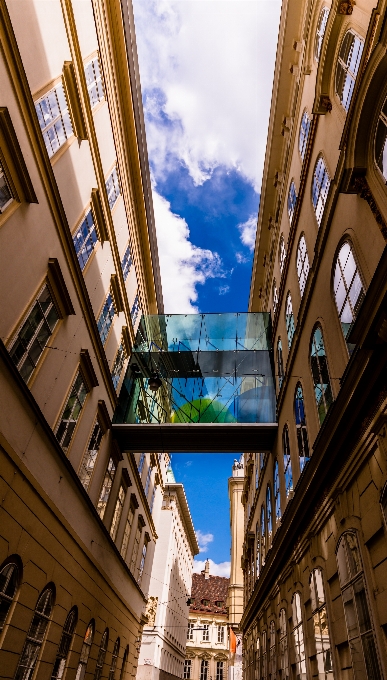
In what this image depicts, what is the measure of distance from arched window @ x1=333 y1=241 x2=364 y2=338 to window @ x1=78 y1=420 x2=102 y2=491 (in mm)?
A: 9486

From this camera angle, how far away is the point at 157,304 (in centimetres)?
2573

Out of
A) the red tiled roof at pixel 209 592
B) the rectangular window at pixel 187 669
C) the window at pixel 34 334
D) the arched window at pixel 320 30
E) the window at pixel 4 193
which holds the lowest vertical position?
the window at pixel 34 334

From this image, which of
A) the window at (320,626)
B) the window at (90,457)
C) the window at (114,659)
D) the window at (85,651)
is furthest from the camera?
the window at (114,659)

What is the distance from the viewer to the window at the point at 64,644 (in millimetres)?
12039

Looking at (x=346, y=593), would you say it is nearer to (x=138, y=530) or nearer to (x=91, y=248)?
(x=91, y=248)

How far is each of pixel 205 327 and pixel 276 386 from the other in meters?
5.42

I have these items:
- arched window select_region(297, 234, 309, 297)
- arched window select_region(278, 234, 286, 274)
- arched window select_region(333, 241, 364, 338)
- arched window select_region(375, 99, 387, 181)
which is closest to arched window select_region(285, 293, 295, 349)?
arched window select_region(297, 234, 309, 297)

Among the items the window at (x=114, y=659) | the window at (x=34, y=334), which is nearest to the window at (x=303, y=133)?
the window at (x=34, y=334)

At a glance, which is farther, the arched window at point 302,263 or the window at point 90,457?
the window at point 90,457

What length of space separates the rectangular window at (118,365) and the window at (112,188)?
6.18 meters

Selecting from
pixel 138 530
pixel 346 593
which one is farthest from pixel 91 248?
pixel 138 530

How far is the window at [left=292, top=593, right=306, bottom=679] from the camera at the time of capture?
11.0 m

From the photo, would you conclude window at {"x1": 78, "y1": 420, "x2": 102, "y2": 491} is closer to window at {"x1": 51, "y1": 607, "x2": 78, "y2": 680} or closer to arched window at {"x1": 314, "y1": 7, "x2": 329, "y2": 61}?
window at {"x1": 51, "y1": 607, "x2": 78, "y2": 680}

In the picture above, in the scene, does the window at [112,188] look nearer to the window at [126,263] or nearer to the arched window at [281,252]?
the window at [126,263]
